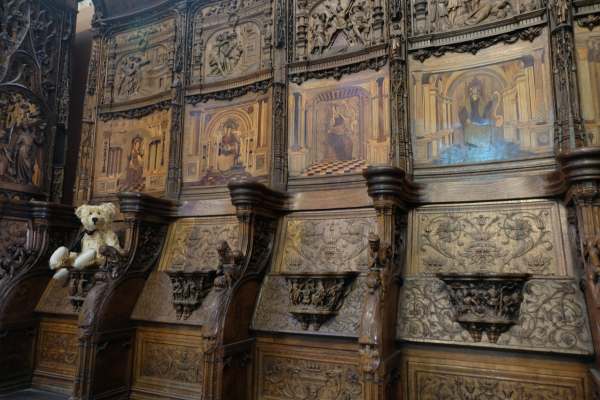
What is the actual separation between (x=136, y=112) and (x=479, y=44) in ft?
12.2

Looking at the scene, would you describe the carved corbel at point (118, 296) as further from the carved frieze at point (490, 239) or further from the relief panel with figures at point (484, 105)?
the relief panel with figures at point (484, 105)

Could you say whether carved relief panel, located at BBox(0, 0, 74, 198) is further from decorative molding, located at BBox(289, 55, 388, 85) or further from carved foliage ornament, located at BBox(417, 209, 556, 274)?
carved foliage ornament, located at BBox(417, 209, 556, 274)

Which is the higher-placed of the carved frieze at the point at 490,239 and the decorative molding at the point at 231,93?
the decorative molding at the point at 231,93

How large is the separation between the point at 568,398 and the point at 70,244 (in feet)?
15.3

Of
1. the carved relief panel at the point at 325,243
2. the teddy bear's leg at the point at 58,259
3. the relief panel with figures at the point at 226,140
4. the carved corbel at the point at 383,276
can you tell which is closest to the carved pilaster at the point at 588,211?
the carved corbel at the point at 383,276

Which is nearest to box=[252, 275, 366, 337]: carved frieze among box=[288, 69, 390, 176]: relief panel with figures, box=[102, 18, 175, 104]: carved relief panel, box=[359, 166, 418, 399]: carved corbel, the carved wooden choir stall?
the carved wooden choir stall

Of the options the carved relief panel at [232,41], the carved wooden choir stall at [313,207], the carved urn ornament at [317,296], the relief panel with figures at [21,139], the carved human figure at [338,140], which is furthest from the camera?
the relief panel with figures at [21,139]

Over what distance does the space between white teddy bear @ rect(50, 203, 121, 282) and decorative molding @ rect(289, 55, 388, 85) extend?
227 cm

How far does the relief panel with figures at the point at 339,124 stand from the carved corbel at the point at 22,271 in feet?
8.71

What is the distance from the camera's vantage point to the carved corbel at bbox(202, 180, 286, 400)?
119 inches

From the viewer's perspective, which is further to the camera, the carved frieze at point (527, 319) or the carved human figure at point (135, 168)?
the carved human figure at point (135, 168)

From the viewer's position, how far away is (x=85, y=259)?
12.7 ft

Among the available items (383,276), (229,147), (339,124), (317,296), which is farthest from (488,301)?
(229,147)

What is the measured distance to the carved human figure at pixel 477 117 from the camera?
3367 mm
